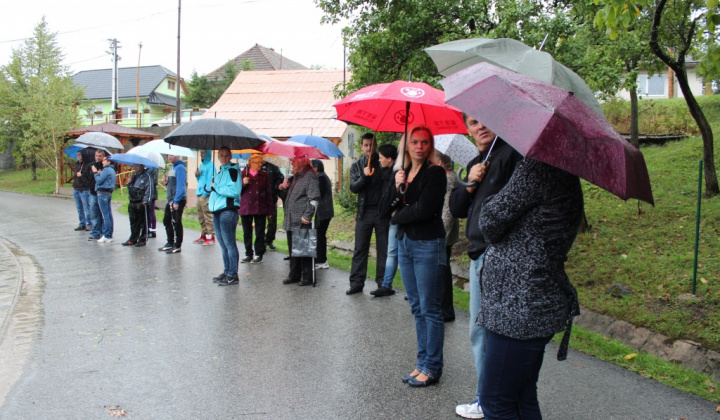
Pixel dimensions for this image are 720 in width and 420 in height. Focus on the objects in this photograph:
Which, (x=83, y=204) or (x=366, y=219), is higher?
(x=366, y=219)

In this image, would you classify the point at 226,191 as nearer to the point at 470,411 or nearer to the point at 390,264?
the point at 390,264

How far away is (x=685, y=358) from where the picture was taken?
18.2ft

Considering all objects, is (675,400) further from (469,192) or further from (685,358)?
(469,192)

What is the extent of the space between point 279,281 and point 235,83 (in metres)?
22.7

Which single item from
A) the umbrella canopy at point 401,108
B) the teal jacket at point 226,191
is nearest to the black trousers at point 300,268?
the teal jacket at point 226,191

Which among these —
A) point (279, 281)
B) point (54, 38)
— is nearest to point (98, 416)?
point (279, 281)

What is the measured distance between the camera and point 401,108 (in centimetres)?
637

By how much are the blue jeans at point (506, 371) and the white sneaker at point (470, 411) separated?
1241 mm

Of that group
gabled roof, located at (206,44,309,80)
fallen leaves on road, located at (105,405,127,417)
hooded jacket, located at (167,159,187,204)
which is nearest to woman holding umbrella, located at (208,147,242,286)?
hooded jacket, located at (167,159,187,204)

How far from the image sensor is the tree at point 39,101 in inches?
1204

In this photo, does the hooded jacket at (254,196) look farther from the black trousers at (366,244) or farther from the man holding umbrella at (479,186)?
the man holding umbrella at (479,186)

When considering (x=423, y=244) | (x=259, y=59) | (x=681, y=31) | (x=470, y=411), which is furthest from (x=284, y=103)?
(x=259, y=59)

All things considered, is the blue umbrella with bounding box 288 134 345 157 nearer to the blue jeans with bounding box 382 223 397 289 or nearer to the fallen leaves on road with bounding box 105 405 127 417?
the blue jeans with bounding box 382 223 397 289

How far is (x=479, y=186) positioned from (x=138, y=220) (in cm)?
1041
